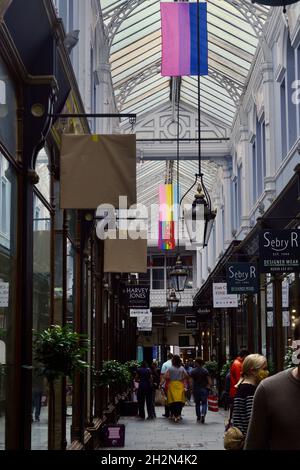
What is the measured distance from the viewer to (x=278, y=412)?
3.78 m

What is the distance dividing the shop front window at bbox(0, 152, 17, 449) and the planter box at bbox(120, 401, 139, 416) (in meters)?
16.1

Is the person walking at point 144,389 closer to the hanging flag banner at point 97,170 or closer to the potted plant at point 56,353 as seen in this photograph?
the hanging flag banner at point 97,170

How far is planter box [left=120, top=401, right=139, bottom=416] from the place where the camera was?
75.7ft

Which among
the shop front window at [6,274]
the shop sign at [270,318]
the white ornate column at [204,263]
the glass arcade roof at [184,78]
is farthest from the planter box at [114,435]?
the white ornate column at [204,263]

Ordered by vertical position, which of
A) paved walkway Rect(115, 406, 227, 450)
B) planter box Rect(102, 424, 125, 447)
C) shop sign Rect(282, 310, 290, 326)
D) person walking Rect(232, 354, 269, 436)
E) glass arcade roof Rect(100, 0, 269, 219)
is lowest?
paved walkway Rect(115, 406, 227, 450)

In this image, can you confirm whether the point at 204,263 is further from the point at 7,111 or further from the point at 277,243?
the point at 7,111

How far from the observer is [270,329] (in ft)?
61.0

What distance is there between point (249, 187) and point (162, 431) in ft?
26.9

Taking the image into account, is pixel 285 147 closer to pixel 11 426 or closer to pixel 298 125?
pixel 298 125

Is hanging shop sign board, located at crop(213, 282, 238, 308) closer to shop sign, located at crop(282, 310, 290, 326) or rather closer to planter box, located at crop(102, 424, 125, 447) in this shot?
shop sign, located at crop(282, 310, 290, 326)

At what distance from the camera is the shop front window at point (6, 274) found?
6953 mm

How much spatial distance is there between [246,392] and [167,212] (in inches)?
923

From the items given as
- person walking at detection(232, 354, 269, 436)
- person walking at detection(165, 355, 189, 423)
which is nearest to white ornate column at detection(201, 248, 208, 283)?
person walking at detection(165, 355, 189, 423)
